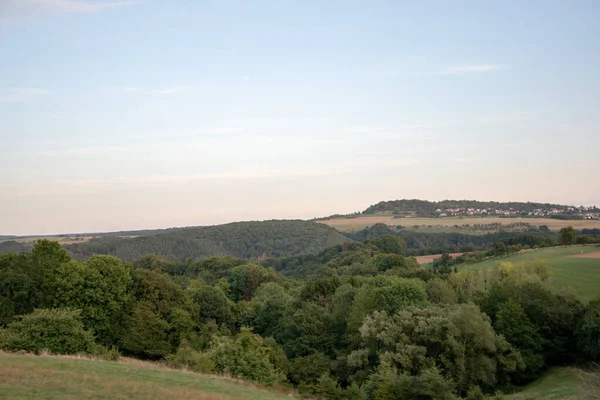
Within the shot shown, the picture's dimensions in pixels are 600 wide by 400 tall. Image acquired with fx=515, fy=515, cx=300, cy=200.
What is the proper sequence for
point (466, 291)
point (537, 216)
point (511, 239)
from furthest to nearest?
1. point (537, 216)
2. point (511, 239)
3. point (466, 291)

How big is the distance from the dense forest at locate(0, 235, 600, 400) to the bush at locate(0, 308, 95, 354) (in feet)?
0.29

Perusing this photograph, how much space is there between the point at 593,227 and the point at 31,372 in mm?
131015

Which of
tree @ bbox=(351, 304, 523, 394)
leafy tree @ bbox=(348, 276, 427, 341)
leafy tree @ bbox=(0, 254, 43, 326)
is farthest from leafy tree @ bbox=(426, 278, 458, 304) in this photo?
leafy tree @ bbox=(0, 254, 43, 326)

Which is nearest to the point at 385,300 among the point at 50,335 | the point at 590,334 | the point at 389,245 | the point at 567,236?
the point at 590,334

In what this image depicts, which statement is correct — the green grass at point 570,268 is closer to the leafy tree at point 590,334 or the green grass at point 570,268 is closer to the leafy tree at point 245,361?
the leafy tree at point 590,334

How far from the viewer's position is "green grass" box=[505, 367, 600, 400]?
34.3 meters

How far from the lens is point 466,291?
71.9 meters

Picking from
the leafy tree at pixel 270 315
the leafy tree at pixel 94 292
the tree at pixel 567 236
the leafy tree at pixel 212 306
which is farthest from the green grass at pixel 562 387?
the tree at pixel 567 236

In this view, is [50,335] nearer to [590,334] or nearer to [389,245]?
[590,334]

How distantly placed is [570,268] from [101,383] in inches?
2875

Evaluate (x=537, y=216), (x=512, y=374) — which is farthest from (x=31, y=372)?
(x=537, y=216)

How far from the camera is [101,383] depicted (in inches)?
871

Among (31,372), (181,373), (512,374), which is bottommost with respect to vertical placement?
(512,374)

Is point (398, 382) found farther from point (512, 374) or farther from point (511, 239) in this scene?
point (511, 239)
